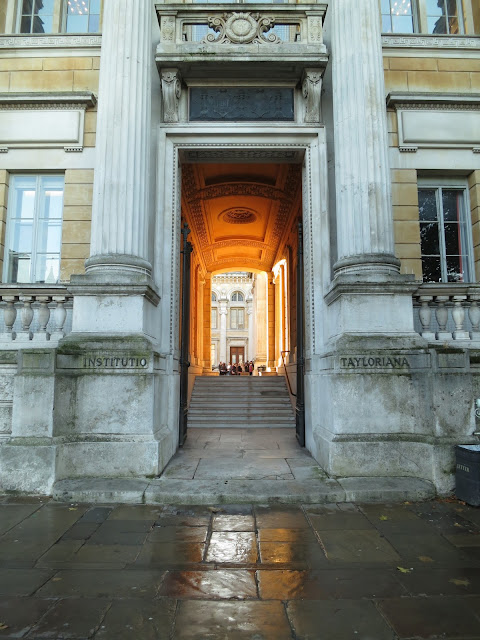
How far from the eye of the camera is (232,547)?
377 centimetres

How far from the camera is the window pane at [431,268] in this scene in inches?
331

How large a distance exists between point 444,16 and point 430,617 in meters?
10.8

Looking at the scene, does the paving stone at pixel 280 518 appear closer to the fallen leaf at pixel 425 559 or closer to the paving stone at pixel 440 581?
the fallen leaf at pixel 425 559

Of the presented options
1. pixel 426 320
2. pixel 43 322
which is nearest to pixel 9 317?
pixel 43 322

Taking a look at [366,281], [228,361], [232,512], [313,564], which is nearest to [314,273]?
[366,281]

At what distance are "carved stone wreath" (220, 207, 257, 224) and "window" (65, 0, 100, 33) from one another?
6.25 metres

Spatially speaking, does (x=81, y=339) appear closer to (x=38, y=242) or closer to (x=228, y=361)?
(x=38, y=242)

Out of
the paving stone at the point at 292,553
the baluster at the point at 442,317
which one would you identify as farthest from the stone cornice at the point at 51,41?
the paving stone at the point at 292,553

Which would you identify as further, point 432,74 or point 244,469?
point 432,74

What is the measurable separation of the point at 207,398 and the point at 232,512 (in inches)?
335

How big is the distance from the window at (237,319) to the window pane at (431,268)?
5684 centimetres

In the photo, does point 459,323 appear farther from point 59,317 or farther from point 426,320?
point 59,317

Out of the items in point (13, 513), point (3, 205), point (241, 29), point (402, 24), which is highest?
point (402, 24)

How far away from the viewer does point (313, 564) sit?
11.3 ft
